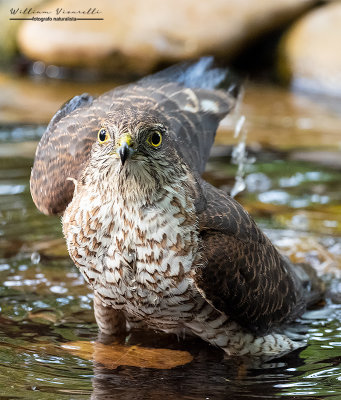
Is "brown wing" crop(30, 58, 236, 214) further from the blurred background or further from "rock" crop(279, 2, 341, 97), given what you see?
"rock" crop(279, 2, 341, 97)

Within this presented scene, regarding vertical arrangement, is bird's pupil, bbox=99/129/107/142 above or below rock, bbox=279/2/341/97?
below

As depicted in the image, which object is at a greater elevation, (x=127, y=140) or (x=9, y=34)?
(x=9, y=34)

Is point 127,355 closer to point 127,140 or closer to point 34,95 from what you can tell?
point 127,140

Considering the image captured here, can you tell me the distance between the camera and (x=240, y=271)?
459 centimetres

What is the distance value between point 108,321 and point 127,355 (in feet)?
0.84

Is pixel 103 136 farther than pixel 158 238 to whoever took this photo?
No

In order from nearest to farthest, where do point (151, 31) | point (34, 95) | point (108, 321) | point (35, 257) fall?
point (108, 321) → point (35, 257) → point (34, 95) → point (151, 31)

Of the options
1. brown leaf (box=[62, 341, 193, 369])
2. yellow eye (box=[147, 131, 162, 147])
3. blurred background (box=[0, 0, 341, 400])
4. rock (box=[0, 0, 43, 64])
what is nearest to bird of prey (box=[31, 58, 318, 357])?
yellow eye (box=[147, 131, 162, 147])

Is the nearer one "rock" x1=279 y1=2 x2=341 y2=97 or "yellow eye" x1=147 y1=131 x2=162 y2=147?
"yellow eye" x1=147 y1=131 x2=162 y2=147

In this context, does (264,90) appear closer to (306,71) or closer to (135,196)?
(306,71)

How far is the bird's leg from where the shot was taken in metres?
4.87

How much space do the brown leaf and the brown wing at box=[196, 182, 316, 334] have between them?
49 centimetres

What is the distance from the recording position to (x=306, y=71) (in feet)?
43.2

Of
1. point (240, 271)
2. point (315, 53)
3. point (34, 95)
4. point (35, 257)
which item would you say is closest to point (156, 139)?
point (240, 271)
